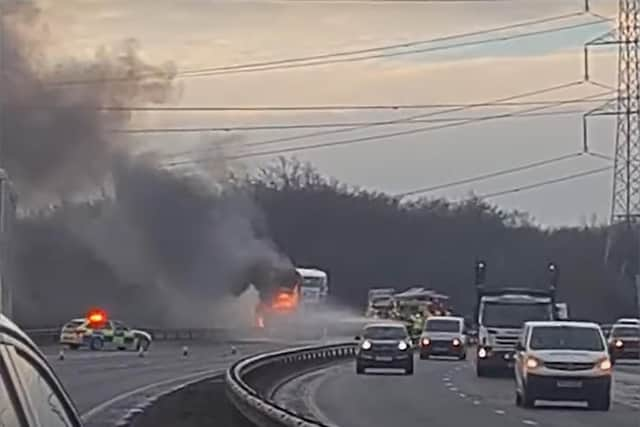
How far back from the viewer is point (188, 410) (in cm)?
2927

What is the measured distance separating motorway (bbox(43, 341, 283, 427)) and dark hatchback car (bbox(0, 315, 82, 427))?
20172mm

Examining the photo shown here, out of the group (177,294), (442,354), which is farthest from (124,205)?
(442,354)

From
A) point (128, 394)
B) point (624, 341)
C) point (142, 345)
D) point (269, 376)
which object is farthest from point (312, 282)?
point (128, 394)

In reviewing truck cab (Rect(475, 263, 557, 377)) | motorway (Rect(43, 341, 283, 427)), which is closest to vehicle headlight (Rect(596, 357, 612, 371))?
motorway (Rect(43, 341, 283, 427))

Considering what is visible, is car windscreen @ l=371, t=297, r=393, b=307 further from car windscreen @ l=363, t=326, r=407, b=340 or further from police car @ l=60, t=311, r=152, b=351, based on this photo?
car windscreen @ l=363, t=326, r=407, b=340

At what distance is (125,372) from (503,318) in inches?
428

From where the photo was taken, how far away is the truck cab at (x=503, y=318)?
48438 mm

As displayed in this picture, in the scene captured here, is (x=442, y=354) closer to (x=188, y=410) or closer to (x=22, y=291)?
(x=22, y=291)

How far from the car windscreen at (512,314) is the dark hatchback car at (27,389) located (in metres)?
43.3

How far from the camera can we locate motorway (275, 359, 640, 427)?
98.2 ft

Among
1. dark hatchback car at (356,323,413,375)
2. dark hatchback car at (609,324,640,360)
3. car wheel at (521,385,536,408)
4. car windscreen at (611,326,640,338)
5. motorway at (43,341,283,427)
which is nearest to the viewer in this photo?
motorway at (43,341,283,427)

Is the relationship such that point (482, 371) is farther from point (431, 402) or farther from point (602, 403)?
point (602, 403)

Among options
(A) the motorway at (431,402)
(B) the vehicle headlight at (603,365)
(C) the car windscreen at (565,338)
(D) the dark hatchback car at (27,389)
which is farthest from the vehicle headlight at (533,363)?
(D) the dark hatchback car at (27,389)

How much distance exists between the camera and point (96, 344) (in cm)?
6806
